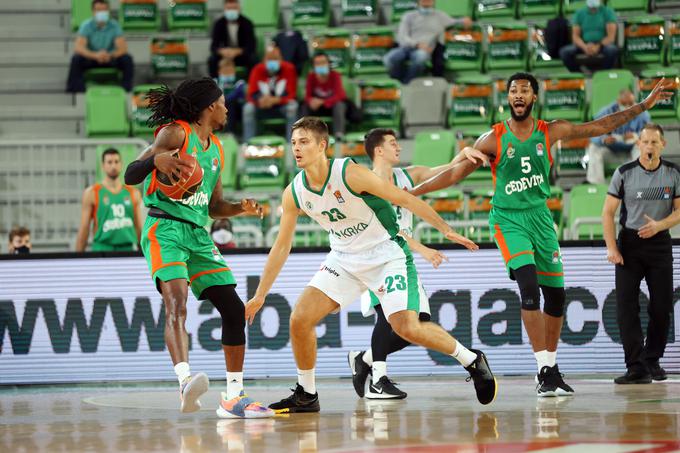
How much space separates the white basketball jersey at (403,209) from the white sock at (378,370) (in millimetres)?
1009

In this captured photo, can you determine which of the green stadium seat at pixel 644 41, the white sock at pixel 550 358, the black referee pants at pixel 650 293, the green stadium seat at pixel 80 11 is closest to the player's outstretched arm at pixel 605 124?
the black referee pants at pixel 650 293

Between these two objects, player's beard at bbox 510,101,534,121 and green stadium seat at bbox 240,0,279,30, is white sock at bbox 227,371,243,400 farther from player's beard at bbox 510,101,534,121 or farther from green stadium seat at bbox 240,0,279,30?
green stadium seat at bbox 240,0,279,30

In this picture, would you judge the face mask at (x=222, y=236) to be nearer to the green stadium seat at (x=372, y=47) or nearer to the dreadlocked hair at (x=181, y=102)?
the dreadlocked hair at (x=181, y=102)

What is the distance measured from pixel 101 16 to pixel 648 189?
30.8ft

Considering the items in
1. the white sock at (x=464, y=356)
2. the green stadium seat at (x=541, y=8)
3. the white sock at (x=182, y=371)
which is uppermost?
the green stadium seat at (x=541, y=8)

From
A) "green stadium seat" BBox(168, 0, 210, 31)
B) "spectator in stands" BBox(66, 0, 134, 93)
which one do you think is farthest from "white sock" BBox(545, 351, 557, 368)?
"green stadium seat" BBox(168, 0, 210, 31)

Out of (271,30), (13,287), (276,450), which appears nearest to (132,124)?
(271,30)

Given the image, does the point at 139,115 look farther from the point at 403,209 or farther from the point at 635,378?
the point at 635,378

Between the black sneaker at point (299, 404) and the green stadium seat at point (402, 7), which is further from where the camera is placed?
the green stadium seat at point (402, 7)

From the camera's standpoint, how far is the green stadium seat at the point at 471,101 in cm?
1555

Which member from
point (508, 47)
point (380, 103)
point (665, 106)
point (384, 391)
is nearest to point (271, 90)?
point (380, 103)

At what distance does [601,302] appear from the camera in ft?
34.4

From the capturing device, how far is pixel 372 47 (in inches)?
663

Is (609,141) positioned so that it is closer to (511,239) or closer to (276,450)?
(511,239)
